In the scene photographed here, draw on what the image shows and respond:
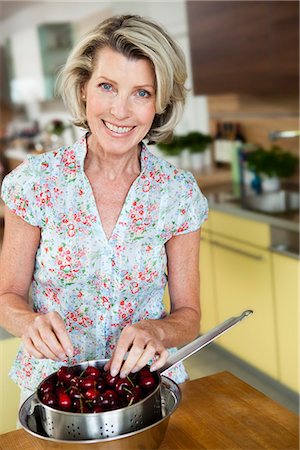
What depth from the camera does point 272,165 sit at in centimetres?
349

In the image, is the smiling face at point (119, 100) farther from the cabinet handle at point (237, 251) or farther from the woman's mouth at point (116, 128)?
the cabinet handle at point (237, 251)

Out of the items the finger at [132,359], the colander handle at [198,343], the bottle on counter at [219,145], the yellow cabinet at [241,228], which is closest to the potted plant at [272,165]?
the yellow cabinet at [241,228]

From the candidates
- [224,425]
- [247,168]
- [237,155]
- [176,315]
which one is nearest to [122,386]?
[224,425]

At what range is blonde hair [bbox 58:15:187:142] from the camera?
1.36 metres

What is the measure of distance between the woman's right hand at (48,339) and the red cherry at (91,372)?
0.04 m

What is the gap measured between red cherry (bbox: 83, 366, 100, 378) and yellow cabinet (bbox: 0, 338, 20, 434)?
61cm

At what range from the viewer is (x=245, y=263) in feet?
10.5

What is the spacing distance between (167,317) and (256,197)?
2.22 m

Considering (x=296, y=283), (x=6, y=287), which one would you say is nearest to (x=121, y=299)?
(x=6, y=287)

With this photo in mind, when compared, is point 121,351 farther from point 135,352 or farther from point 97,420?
point 97,420

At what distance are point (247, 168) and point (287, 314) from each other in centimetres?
116

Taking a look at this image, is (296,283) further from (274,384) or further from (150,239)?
(150,239)

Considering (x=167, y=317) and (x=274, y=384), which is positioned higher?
(x=167, y=317)

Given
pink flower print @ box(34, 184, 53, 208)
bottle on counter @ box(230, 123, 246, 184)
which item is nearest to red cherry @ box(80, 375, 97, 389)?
pink flower print @ box(34, 184, 53, 208)
